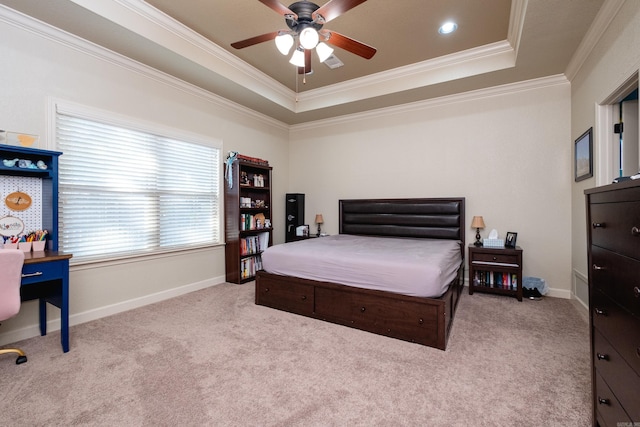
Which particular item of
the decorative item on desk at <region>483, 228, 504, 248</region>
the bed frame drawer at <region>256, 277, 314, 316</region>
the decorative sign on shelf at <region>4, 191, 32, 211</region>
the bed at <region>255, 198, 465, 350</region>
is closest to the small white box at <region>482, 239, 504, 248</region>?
the decorative item on desk at <region>483, 228, 504, 248</region>

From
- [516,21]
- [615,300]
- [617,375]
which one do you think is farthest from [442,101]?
[617,375]

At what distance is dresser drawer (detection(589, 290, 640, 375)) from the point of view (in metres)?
1.03

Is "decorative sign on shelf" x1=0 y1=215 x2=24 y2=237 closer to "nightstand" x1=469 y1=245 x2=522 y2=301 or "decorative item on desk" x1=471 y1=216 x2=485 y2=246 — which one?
"nightstand" x1=469 y1=245 x2=522 y2=301

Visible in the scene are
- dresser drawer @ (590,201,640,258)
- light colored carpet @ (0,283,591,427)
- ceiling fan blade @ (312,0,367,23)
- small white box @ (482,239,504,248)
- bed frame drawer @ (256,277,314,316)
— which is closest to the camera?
dresser drawer @ (590,201,640,258)

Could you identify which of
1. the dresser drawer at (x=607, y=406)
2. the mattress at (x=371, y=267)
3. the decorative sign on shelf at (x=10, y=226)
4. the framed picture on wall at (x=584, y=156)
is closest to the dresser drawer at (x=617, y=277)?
the dresser drawer at (x=607, y=406)

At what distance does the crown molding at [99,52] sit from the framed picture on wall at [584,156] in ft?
15.1

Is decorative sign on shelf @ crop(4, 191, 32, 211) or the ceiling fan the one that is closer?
the ceiling fan

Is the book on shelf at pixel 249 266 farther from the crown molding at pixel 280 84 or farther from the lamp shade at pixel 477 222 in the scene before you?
the lamp shade at pixel 477 222

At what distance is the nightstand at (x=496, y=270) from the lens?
3.54 m

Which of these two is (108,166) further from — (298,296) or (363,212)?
(363,212)

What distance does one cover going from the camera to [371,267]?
8.74ft

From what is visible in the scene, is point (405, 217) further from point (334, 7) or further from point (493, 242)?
point (334, 7)

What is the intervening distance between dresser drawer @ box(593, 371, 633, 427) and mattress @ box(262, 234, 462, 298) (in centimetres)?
109

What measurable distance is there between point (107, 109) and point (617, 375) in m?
4.44
